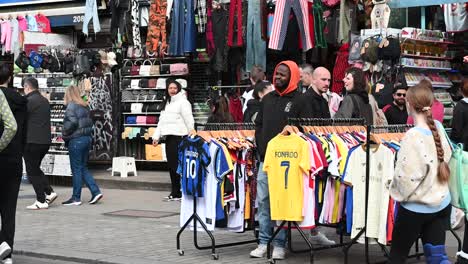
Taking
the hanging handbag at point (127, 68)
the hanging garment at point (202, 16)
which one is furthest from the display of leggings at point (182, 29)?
the hanging handbag at point (127, 68)

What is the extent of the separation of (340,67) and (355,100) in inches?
182

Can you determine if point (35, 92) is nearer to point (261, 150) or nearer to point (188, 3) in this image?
point (188, 3)

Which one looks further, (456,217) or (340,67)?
(340,67)

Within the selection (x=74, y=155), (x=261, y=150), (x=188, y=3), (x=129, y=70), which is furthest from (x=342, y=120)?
(x=129, y=70)

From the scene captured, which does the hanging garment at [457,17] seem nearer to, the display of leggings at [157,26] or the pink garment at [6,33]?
the display of leggings at [157,26]

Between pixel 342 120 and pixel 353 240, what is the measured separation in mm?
1454

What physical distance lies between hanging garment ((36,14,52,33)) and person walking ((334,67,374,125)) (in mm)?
10706

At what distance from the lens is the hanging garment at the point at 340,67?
44.8 feet

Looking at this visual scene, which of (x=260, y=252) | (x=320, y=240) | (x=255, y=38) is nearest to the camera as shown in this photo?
(x=260, y=252)

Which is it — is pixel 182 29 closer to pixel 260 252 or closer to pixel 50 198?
pixel 50 198

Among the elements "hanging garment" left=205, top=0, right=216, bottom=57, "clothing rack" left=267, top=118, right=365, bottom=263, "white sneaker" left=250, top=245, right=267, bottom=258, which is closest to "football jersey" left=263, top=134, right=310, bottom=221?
"clothing rack" left=267, top=118, right=365, bottom=263

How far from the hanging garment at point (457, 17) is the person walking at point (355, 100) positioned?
443 centimetres

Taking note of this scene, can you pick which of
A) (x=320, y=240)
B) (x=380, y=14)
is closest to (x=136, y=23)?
(x=380, y=14)

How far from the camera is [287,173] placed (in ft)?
26.4
